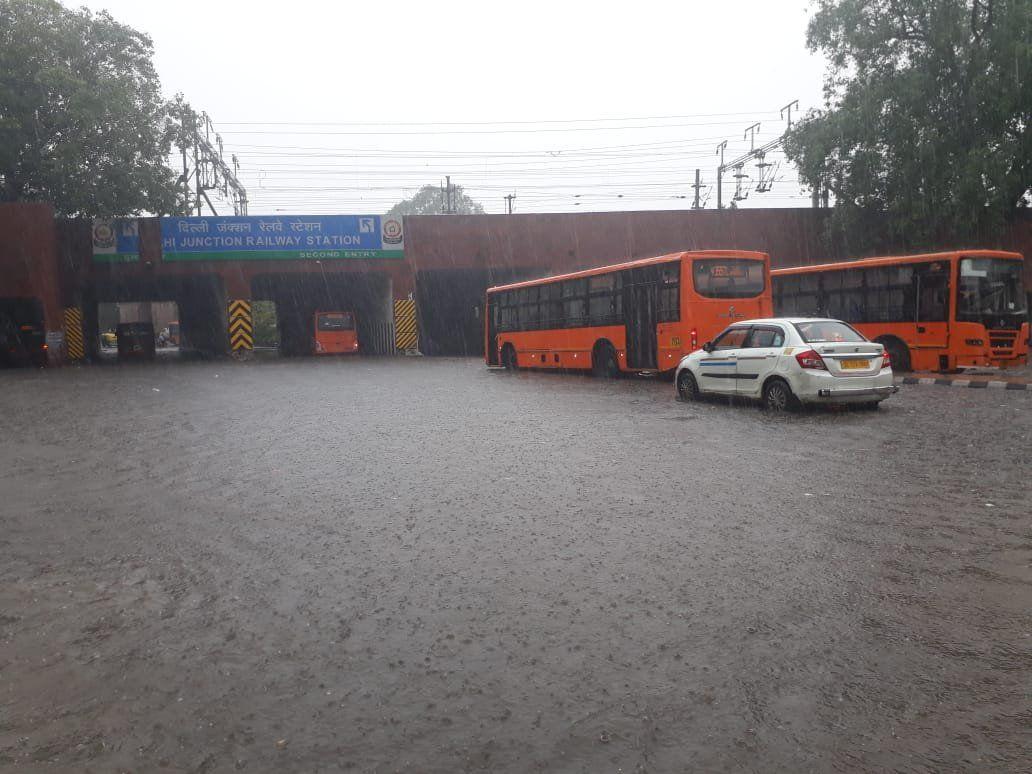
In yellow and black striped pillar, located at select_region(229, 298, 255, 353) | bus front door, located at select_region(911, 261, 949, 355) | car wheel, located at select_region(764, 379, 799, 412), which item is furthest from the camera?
yellow and black striped pillar, located at select_region(229, 298, 255, 353)

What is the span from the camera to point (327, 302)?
169 feet

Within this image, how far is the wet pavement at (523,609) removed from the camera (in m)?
3.15

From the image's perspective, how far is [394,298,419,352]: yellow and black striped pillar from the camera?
39.8 meters

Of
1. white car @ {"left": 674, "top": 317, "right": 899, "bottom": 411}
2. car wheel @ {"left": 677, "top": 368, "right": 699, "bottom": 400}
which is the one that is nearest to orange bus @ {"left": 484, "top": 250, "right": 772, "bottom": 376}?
car wheel @ {"left": 677, "top": 368, "right": 699, "bottom": 400}

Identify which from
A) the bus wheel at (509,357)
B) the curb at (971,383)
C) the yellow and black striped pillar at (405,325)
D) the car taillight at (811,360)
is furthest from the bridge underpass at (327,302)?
the car taillight at (811,360)

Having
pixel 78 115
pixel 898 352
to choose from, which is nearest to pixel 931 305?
pixel 898 352

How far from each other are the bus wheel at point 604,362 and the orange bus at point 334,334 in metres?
23.4

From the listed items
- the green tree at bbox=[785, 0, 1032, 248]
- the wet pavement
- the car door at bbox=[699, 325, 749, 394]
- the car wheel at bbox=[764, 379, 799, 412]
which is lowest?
the wet pavement

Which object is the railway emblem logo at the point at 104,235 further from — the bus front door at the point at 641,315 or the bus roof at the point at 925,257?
the bus roof at the point at 925,257

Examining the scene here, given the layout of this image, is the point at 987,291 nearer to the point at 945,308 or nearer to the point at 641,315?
the point at 945,308

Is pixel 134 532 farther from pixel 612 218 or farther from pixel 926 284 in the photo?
pixel 612 218

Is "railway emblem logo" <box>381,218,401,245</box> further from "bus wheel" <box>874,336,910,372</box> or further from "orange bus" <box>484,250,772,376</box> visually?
"bus wheel" <box>874,336,910,372</box>

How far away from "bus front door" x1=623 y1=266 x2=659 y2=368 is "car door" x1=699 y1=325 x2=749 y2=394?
4.98m

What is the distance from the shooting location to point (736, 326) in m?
14.4
